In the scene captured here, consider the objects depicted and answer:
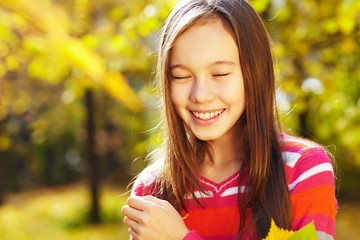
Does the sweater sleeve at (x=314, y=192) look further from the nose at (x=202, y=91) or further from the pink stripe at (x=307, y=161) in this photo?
the nose at (x=202, y=91)

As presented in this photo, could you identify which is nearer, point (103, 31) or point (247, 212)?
point (247, 212)

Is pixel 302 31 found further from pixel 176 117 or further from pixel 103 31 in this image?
pixel 176 117

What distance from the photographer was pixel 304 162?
131 centimetres

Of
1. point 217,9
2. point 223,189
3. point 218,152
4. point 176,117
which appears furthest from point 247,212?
point 217,9

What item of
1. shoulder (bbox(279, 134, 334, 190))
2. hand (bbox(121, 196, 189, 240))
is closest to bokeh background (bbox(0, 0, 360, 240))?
shoulder (bbox(279, 134, 334, 190))

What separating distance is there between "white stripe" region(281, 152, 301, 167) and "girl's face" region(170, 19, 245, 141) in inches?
7.0

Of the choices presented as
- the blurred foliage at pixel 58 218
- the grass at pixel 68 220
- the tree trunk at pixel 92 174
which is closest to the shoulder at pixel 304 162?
the grass at pixel 68 220

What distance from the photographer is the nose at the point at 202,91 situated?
1299 millimetres

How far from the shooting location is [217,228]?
4.60 feet

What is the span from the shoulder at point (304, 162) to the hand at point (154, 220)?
12.8 inches

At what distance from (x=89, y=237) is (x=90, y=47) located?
3.34m

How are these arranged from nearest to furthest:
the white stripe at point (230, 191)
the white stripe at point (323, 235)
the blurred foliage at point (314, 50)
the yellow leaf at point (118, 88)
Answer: the white stripe at point (323, 235) → the white stripe at point (230, 191) → the blurred foliage at point (314, 50) → the yellow leaf at point (118, 88)

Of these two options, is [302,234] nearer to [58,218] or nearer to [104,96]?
[58,218]

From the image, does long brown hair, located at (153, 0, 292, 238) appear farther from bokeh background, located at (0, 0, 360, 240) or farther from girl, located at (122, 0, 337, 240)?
bokeh background, located at (0, 0, 360, 240)
